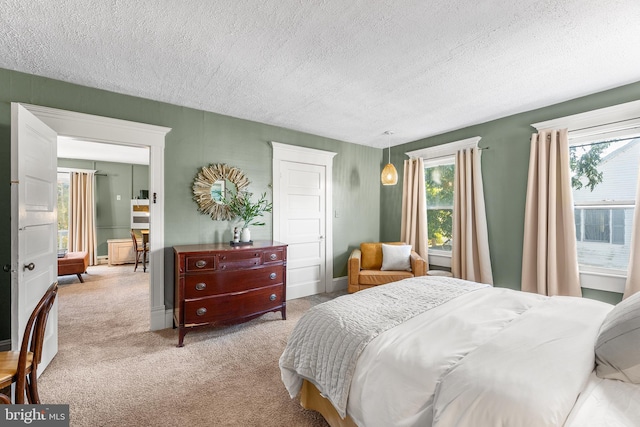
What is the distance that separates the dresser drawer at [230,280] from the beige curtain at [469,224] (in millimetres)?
2473

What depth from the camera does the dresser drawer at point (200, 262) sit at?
278cm

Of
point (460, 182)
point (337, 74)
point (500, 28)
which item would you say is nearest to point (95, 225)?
point (337, 74)

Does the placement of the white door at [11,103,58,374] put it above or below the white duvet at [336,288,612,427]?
above

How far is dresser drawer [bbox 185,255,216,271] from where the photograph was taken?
2779 millimetres

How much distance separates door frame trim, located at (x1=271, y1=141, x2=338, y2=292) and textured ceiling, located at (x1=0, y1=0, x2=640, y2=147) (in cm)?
91

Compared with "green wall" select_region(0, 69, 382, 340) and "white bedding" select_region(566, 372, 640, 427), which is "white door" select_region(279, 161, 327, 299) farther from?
"white bedding" select_region(566, 372, 640, 427)

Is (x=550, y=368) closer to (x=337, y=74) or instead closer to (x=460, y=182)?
(x=337, y=74)

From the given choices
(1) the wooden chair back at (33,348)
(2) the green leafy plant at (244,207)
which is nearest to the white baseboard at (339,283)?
(2) the green leafy plant at (244,207)

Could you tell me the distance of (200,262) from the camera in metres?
2.82

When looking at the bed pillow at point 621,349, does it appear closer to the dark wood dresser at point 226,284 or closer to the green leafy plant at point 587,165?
the green leafy plant at point 587,165

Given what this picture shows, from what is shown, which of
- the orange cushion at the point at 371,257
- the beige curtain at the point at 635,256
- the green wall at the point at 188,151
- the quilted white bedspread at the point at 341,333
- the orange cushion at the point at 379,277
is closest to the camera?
the quilted white bedspread at the point at 341,333

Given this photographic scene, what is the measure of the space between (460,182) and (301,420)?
349 cm

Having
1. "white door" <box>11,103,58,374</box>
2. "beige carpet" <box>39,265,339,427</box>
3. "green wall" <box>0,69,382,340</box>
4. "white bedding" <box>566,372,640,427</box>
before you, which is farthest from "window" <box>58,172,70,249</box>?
"white bedding" <box>566,372,640,427</box>

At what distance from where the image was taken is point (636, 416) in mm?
896
